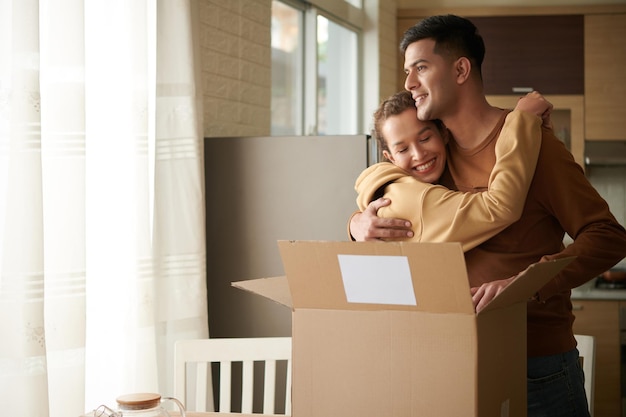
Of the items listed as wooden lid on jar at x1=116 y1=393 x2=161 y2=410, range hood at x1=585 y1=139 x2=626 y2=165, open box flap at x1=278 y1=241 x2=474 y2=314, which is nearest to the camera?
open box flap at x1=278 y1=241 x2=474 y2=314

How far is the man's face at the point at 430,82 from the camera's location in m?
1.59

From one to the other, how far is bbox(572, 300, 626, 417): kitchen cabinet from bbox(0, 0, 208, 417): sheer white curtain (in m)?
2.14

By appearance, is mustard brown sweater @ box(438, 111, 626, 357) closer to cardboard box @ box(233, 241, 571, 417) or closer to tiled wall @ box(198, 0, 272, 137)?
cardboard box @ box(233, 241, 571, 417)

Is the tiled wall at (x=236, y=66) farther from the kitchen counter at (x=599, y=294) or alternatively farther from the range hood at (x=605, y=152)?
the range hood at (x=605, y=152)

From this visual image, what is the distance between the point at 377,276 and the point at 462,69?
64 cm

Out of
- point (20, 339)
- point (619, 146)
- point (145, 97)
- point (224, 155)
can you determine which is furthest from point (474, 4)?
point (20, 339)

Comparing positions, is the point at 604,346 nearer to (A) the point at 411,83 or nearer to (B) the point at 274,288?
(A) the point at 411,83

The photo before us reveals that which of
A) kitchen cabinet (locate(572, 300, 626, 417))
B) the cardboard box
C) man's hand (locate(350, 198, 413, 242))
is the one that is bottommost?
kitchen cabinet (locate(572, 300, 626, 417))

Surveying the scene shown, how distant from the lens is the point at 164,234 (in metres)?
2.47

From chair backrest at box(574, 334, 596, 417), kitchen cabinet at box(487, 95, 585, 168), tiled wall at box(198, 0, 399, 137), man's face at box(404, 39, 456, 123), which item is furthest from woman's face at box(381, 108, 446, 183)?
kitchen cabinet at box(487, 95, 585, 168)

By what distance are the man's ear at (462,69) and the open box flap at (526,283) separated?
52 centimetres

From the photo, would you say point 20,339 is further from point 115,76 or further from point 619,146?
point 619,146

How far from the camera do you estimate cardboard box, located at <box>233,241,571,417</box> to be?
1.09 metres

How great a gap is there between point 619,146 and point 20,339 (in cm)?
335
